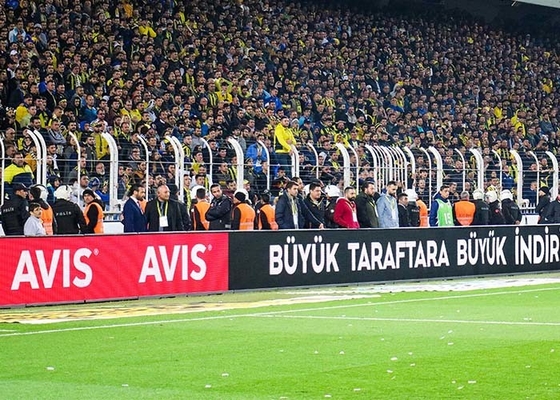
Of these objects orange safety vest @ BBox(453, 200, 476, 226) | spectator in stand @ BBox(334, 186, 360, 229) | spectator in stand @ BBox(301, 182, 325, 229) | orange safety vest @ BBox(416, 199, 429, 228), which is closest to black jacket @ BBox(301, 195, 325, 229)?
spectator in stand @ BBox(301, 182, 325, 229)

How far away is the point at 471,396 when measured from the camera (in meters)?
9.20

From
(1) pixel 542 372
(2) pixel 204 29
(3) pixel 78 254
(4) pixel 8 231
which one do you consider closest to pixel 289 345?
(1) pixel 542 372

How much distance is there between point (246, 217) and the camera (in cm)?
2175

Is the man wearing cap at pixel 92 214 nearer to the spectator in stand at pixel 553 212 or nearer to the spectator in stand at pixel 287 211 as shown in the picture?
the spectator in stand at pixel 287 211

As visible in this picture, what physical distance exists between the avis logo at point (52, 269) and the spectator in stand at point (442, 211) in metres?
10.7

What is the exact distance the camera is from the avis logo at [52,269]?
648 inches

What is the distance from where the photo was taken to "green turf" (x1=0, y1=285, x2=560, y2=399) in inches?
376

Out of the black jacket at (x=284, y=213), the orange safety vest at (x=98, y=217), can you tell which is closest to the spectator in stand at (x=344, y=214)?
the black jacket at (x=284, y=213)

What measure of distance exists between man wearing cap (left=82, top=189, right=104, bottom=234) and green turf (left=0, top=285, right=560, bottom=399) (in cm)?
397

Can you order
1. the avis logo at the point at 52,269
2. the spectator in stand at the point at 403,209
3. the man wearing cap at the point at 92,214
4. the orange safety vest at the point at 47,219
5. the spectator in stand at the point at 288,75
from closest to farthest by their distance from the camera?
the avis logo at the point at 52,269 < the orange safety vest at the point at 47,219 < the man wearing cap at the point at 92,214 < the spectator in stand at the point at 403,209 < the spectator in stand at the point at 288,75

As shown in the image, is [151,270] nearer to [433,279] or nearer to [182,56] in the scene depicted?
[433,279]

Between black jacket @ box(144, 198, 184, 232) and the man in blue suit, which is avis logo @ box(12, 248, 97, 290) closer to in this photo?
the man in blue suit

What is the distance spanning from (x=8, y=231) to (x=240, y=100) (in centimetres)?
1215

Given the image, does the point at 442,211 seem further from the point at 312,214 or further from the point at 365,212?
the point at 312,214
